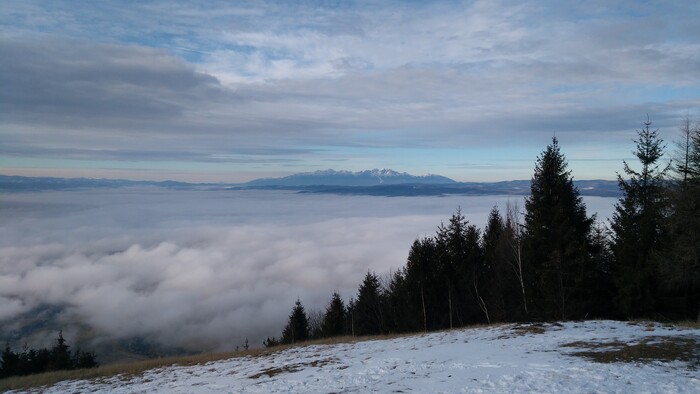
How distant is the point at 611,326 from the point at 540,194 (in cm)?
1030

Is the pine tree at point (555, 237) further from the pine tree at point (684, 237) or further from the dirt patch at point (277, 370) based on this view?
the dirt patch at point (277, 370)

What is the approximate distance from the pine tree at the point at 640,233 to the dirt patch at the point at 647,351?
1039cm

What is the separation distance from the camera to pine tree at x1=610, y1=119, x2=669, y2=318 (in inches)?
882

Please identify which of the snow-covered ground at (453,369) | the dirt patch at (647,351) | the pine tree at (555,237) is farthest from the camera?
the pine tree at (555,237)

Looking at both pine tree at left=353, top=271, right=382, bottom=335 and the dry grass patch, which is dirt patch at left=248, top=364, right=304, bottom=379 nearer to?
the dry grass patch

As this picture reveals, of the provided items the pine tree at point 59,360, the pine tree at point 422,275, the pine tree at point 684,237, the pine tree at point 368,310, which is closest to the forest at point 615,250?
the pine tree at point 684,237

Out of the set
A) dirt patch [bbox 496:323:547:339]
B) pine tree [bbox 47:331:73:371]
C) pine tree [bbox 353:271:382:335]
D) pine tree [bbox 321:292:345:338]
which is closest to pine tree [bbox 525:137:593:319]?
dirt patch [bbox 496:323:547:339]

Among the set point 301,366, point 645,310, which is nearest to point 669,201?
point 645,310

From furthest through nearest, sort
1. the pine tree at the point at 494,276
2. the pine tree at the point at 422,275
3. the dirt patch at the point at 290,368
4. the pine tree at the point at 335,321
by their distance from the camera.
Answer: the pine tree at the point at 335,321
the pine tree at the point at 422,275
the pine tree at the point at 494,276
the dirt patch at the point at 290,368

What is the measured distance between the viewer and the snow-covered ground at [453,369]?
31.7 ft

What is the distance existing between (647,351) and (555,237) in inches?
514

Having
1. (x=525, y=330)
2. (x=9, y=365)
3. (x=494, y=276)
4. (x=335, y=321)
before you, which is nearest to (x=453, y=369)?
(x=525, y=330)

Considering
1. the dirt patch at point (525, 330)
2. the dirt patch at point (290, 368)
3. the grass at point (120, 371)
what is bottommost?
the grass at point (120, 371)

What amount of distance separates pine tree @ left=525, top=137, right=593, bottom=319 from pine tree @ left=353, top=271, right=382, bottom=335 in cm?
2328
